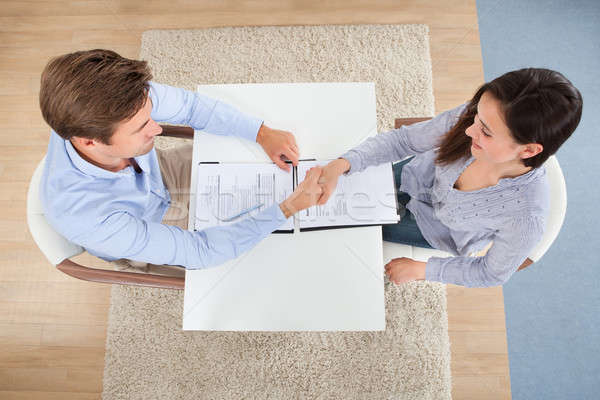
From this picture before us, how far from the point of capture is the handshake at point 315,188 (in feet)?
3.75

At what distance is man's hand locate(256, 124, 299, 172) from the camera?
1.23 metres

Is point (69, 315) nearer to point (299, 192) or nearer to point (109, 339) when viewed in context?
point (109, 339)

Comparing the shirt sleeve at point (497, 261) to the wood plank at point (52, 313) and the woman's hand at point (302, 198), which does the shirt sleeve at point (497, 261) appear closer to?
the woman's hand at point (302, 198)

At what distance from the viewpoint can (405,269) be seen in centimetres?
129

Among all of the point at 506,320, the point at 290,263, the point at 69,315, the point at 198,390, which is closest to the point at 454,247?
the point at 290,263

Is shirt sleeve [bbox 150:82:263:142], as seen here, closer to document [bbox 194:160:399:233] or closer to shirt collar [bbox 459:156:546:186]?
document [bbox 194:160:399:233]

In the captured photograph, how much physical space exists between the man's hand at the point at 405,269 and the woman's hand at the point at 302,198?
0.40m

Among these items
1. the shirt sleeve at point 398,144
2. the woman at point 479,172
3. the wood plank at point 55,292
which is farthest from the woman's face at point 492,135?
the wood plank at point 55,292

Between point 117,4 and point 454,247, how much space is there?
93.4 inches

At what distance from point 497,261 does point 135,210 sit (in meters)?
1.12

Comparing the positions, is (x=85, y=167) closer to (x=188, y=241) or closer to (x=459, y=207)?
(x=188, y=241)

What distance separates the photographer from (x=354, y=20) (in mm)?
2219

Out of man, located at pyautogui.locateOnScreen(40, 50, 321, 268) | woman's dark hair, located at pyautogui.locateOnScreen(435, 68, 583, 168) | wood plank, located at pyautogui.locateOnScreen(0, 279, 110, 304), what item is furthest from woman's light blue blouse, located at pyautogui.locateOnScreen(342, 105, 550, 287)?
wood plank, located at pyautogui.locateOnScreen(0, 279, 110, 304)

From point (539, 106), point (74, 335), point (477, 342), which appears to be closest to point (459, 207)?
point (539, 106)
